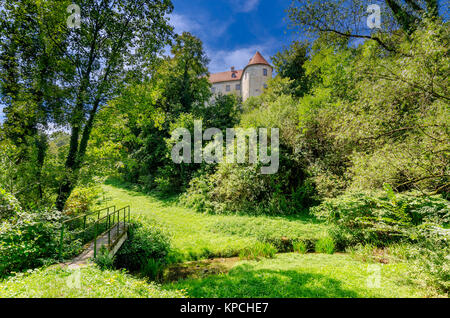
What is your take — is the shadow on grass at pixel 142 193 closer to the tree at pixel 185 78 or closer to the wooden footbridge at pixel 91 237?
the wooden footbridge at pixel 91 237

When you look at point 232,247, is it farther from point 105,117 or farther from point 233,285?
Answer: point 105,117

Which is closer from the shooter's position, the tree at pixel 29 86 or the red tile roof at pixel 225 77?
the tree at pixel 29 86

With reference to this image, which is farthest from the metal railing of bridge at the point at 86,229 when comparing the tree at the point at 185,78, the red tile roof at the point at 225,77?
the red tile roof at the point at 225,77

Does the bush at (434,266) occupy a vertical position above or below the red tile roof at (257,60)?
below

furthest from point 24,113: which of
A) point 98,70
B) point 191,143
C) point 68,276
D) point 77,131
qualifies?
point 191,143

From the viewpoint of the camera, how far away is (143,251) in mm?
→ 6211

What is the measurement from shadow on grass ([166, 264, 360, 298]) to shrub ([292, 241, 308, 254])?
72.5 inches

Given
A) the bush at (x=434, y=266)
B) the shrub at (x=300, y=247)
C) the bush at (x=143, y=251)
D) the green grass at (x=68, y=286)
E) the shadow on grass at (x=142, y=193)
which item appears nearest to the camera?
the green grass at (x=68, y=286)

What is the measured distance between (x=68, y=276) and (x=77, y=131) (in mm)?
5560

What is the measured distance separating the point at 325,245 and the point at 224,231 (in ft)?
12.8

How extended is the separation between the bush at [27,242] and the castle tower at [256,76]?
126 ft

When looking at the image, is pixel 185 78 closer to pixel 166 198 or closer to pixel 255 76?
pixel 166 198

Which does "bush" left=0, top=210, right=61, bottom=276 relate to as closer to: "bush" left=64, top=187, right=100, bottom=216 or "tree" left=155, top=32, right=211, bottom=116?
"bush" left=64, top=187, right=100, bottom=216

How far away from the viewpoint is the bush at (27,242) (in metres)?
3.36
